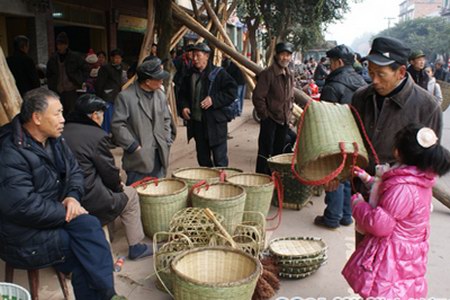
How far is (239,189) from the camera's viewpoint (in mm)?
3807

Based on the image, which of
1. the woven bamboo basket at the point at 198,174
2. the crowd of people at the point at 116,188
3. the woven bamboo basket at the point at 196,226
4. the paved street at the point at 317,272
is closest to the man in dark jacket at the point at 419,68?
the paved street at the point at 317,272

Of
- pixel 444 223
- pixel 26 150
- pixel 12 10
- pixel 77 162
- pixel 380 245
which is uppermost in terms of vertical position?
pixel 12 10

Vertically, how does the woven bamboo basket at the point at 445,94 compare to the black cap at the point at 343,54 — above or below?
below

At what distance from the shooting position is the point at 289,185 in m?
4.73

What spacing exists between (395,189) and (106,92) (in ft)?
19.0

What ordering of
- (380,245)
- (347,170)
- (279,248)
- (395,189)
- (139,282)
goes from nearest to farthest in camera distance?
(395,189)
(380,245)
(347,170)
(139,282)
(279,248)

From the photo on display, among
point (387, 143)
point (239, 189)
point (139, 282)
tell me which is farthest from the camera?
point (239, 189)

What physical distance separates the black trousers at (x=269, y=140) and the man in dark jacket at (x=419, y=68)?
2.30 metres

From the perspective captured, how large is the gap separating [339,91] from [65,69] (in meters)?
4.06

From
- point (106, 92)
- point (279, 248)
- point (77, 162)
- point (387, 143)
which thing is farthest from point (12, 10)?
point (387, 143)

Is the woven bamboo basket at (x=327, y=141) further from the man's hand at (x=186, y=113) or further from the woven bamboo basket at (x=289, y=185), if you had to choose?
the man's hand at (x=186, y=113)

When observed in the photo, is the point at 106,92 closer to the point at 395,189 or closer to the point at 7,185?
the point at 7,185

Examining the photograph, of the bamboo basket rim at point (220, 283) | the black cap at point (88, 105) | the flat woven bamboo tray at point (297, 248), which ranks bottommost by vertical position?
the flat woven bamboo tray at point (297, 248)

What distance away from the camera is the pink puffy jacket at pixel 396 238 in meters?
2.13
